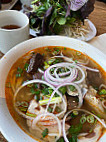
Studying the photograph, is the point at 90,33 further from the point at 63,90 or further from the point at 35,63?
the point at 63,90

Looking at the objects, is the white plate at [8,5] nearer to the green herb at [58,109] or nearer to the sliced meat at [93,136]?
the green herb at [58,109]

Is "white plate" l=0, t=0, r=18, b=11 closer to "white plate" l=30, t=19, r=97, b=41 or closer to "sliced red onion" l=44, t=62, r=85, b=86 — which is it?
"white plate" l=30, t=19, r=97, b=41

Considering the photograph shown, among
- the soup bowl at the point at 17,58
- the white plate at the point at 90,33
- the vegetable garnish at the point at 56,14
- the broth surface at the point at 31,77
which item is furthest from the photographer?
the white plate at the point at 90,33

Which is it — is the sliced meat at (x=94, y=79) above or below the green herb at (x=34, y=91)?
below

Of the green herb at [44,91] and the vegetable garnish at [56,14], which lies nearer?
the green herb at [44,91]

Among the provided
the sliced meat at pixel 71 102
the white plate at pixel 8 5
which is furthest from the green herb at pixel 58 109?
the white plate at pixel 8 5

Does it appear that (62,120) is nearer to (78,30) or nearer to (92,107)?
(92,107)
